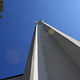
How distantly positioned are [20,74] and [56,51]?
6.91 metres

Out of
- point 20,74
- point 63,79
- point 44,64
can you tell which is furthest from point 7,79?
point 63,79

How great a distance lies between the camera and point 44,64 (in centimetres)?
213

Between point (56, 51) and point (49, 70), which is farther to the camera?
point (56, 51)

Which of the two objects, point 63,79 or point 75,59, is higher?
point 75,59

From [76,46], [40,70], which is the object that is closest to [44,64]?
[40,70]

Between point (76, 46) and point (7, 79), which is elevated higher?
point (7, 79)

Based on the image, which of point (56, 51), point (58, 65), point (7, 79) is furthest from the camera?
point (7, 79)

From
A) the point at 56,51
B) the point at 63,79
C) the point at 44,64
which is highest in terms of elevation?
the point at 56,51

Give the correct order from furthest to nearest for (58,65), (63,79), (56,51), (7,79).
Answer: (7,79) → (56,51) → (58,65) → (63,79)

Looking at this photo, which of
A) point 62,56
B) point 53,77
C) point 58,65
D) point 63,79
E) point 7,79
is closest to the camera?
point 63,79

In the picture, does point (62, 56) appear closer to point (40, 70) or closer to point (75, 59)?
point (75, 59)

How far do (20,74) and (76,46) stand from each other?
7641 millimetres

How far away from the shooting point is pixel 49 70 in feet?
6.27

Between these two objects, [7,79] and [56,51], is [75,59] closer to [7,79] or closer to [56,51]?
[56,51]
